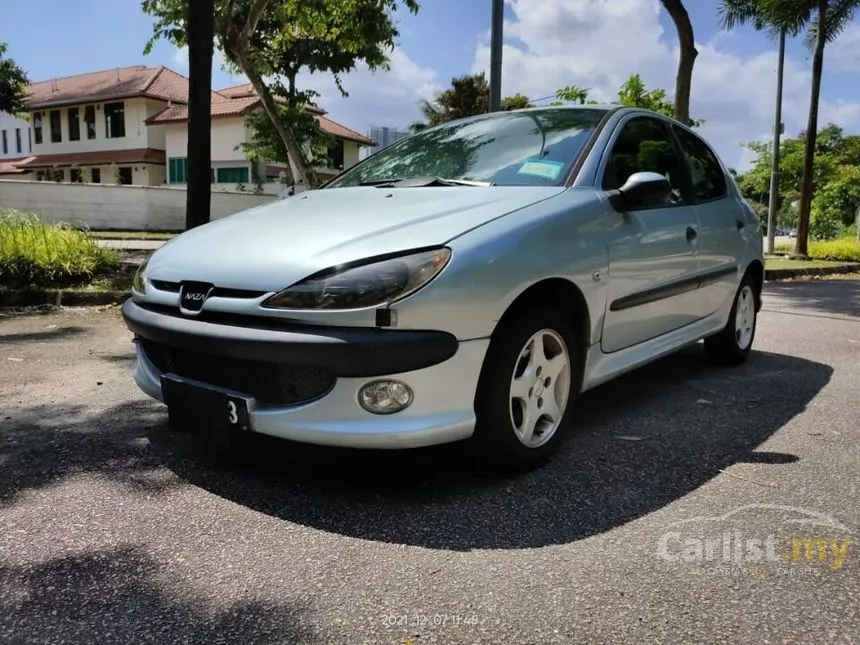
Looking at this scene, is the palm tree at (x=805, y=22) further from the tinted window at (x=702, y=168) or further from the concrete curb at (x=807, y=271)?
the tinted window at (x=702, y=168)

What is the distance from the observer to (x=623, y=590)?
2158 millimetres

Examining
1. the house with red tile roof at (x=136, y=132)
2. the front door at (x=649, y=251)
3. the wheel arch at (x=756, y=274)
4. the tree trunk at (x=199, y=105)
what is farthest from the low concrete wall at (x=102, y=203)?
the front door at (x=649, y=251)

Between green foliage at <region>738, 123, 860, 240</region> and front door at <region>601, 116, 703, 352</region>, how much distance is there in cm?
3051

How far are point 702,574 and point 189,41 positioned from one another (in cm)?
788

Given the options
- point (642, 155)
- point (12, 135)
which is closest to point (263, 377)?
point (642, 155)

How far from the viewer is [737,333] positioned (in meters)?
5.10

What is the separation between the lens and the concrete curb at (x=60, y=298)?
296 inches

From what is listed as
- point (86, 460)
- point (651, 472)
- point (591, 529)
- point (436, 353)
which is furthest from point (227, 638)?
point (651, 472)

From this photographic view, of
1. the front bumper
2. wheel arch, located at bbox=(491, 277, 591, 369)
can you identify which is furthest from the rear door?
the front bumper

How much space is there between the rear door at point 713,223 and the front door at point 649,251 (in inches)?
5.3

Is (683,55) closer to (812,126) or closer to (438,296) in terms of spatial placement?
(812,126)

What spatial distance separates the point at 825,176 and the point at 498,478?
1505 inches

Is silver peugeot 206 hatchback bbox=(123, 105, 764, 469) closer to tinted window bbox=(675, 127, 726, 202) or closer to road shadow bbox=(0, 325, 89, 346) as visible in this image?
tinted window bbox=(675, 127, 726, 202)

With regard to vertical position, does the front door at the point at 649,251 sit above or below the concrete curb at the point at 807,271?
above
